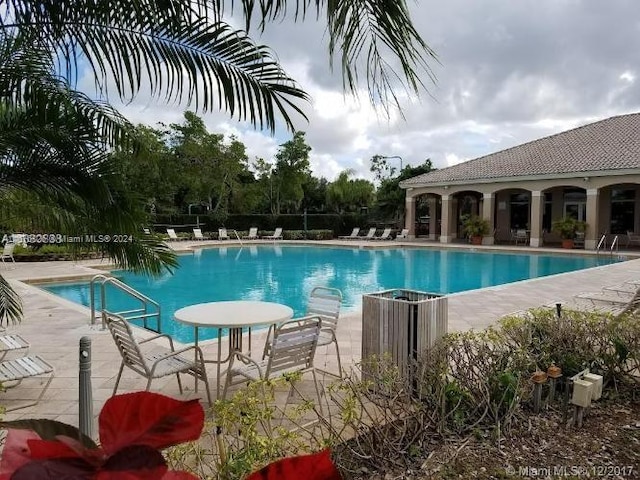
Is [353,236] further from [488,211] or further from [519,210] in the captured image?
[519,210]

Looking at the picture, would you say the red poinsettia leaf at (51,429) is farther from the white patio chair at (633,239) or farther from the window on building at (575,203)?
the window on building at (575,203)

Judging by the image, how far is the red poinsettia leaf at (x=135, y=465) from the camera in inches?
22.5

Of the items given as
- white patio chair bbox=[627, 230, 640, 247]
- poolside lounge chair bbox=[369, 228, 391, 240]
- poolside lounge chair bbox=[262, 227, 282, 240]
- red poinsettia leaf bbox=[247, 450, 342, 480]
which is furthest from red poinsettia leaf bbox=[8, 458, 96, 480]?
poolside lounge chair bbox=[262, 227, 282, 240]

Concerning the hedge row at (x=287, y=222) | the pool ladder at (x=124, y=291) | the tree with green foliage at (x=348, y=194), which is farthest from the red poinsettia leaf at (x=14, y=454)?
the tree with green foliage at (x=348, y=194)

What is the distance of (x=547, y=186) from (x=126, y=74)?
24.8 metres

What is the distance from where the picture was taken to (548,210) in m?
28.0

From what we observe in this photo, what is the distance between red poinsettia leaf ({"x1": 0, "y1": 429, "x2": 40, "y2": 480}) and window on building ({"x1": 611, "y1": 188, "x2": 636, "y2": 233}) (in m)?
28.6

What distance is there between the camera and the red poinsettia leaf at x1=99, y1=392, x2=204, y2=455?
0.65 metres

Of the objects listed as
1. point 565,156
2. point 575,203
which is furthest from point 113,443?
point 575,203

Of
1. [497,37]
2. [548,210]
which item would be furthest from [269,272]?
[548,210]

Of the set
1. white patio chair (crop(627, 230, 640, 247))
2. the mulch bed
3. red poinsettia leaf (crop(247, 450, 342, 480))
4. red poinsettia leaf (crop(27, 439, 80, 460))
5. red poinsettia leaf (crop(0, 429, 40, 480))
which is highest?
red poinsettia leaf (crop(27, 439, 80, 460))

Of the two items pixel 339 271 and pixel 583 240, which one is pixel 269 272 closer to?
pixel 339 271

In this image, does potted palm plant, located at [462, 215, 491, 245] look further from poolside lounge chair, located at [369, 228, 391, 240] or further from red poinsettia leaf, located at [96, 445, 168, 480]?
red poinsettia leaf, located at [96, 445, 168, 480]

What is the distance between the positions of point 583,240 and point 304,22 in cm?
2508
